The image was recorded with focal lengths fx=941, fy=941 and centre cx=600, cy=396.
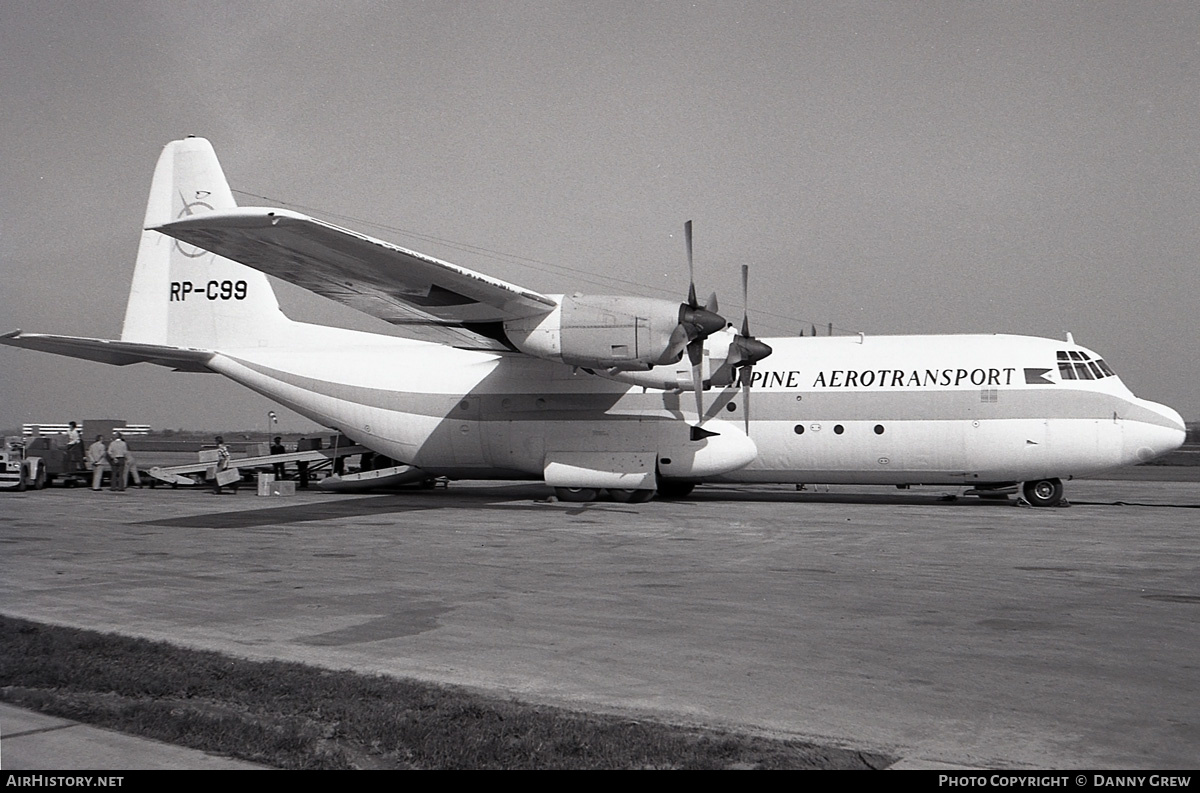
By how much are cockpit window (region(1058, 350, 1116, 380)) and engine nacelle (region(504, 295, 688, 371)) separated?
26.7ft

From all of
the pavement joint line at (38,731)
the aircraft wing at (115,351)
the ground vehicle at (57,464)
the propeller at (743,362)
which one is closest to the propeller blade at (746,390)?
the propeller at (743,362)

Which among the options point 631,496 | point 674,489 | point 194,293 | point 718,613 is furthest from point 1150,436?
point 194,293

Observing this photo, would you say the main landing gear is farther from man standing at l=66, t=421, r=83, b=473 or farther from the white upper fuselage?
man standing at l=66, t=421, r=83, b=473

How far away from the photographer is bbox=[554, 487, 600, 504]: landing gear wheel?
22047 millimetres

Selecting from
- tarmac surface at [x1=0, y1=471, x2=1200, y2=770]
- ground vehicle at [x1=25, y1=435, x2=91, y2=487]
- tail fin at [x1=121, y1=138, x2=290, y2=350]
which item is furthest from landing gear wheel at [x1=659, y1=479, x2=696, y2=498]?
ground vehicle at [x1=25, y1=435, x2=91, y2=487]

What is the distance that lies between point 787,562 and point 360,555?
5.80 m

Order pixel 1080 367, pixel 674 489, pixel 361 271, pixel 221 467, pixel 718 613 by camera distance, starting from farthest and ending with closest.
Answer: pixel 221 467 < pixel 674 489 < pixel 1080 367 < pixel 361 271 < pixel 718 613

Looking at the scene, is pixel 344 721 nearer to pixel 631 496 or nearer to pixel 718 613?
pixel 718 613

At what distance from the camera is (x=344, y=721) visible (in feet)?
18.0

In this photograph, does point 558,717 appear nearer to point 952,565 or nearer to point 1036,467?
point 952,565

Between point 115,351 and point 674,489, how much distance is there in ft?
44.9

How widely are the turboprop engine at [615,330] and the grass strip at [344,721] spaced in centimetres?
1217
